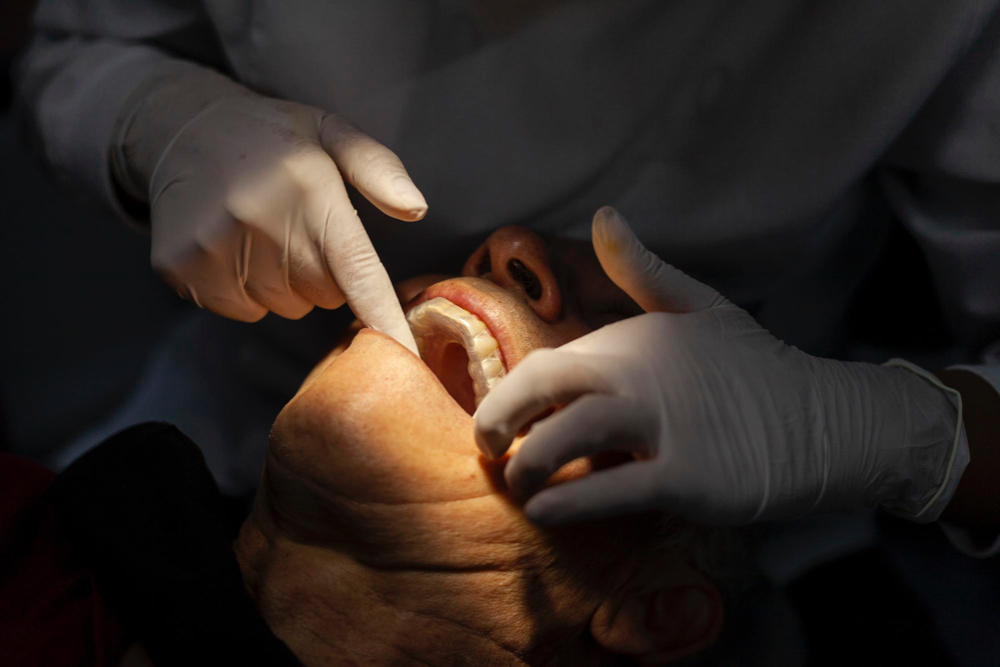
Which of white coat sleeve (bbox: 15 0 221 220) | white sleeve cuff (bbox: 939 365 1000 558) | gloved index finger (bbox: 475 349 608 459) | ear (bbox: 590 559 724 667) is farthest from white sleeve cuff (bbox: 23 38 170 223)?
white sleeve cuff (bbox: 939 365 1000 558)

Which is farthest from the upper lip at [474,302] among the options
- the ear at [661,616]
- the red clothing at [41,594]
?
the red clothing at [41,594]

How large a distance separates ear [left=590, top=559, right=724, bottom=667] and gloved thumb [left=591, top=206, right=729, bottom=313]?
0.38 meters

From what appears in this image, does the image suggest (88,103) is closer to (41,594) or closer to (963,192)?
(41,594)

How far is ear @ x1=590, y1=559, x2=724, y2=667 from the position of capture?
3.19 feet

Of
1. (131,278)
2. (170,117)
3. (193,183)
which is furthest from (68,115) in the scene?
(131,278)

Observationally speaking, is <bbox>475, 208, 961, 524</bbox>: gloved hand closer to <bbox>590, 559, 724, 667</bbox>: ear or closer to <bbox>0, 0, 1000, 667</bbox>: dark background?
<bbox>590, 559, 724, 667</bbox>: ear

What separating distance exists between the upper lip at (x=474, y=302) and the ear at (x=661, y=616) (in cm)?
37

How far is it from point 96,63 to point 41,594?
3.16 feet

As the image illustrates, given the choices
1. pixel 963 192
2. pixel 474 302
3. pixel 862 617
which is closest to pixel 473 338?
pixel 474 302

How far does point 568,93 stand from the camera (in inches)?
45.6

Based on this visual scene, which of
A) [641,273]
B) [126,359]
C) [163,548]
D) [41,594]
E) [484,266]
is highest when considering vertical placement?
[641,273]

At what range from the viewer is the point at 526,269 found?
3.59 ft

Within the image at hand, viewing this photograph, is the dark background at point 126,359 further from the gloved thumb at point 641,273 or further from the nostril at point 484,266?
the nostril at point 484,266

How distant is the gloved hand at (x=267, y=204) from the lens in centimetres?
107
